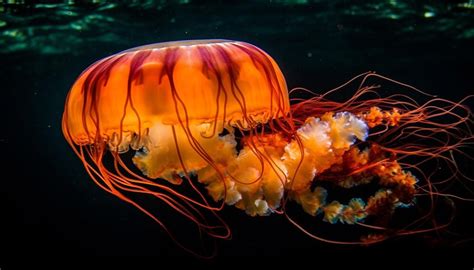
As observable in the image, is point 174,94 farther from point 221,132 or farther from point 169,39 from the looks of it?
point 169,39

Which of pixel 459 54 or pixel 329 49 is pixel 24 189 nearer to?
pixel 329 49

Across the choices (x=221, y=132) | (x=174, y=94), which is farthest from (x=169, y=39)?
(x=174, y=94)

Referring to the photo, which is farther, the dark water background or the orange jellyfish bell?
the dark water background

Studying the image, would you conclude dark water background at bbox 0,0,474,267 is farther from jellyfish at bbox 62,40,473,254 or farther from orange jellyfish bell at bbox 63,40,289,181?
orange jellyfish bell at bbox 63,40,289,181

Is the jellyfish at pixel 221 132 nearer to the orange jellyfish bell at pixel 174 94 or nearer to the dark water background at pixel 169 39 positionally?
the orange jellyfish bell at pixel 174 94

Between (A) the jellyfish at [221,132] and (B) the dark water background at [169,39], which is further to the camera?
(B) the dark water background at [169,39]

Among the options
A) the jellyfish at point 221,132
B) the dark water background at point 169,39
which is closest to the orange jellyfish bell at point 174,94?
the jellyfish at point 221,132

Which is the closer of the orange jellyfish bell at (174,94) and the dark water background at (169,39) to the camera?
the orange jellyfish bell at (174,94)

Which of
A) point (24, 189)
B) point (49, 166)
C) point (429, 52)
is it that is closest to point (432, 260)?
point (429, 52)

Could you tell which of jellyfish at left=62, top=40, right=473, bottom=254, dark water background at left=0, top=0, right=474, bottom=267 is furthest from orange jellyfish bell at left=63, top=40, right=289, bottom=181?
dark water background at left=0, top=0, right=474, bottom=267
